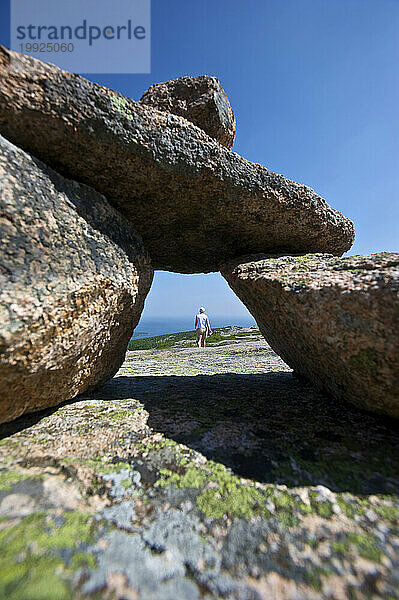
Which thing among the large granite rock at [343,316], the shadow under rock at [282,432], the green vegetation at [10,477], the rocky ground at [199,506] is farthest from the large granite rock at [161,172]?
the green vegetation at [10,477]

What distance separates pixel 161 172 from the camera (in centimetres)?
561

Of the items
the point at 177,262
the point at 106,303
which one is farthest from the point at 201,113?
the point at 106,303

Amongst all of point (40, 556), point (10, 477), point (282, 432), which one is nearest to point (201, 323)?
point (282, 432)

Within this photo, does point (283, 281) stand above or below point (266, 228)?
below

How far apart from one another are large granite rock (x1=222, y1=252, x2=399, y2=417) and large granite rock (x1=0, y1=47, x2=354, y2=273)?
1585 mm

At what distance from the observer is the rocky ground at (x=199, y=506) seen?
2113mm

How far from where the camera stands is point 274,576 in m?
2.15

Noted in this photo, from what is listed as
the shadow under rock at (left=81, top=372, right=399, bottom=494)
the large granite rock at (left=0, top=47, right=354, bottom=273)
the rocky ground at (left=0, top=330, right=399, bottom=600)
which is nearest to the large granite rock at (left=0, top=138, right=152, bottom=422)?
the large granite rock at (left=0, top=47, right=354, bottom=273)

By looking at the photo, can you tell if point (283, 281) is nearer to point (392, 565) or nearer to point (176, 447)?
point (176, 447)

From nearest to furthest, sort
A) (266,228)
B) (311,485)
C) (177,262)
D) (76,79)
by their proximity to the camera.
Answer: (311,485) → (76,79) → (266,228) → (177,262)

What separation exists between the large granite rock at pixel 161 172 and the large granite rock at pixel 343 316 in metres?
1.59

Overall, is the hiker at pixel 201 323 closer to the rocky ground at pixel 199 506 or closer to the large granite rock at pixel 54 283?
the large granite rock at pixel 54 283

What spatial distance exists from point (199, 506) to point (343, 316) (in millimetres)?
3061

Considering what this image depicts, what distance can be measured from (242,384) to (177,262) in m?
4.02
